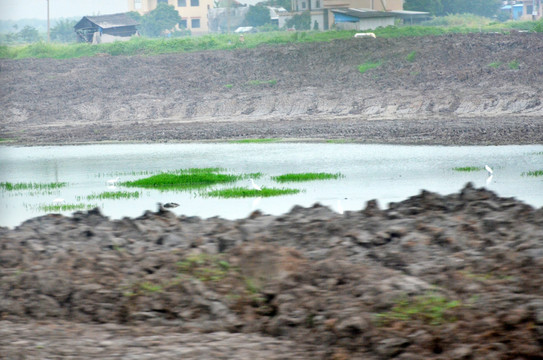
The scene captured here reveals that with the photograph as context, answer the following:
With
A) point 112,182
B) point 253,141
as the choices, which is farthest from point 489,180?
point 253,141

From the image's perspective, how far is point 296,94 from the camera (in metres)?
42.5

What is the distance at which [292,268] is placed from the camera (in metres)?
7.70

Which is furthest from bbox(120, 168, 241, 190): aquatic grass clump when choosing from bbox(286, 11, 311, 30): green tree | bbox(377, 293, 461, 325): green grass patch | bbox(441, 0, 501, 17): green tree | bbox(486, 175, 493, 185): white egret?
bbox(441, 0, 501, 17): green tree

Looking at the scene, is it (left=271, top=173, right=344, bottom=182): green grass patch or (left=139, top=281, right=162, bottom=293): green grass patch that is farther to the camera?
(left=271, top=173, right=344, bottom=182): green grass patch

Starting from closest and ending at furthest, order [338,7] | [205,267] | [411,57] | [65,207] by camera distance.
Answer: [205,267] → [65,207] → [411,57] → [338,7]

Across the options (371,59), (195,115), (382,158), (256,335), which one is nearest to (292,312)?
(256,335)

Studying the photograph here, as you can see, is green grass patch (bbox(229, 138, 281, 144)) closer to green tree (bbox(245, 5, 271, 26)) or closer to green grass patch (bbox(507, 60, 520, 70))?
green grass patch (bbox(507, 60, 520, 70))

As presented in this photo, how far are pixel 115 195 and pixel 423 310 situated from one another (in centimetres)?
1295

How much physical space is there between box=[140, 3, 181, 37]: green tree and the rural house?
5408 mm

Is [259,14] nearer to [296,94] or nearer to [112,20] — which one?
[112,20]

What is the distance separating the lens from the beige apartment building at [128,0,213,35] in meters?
93.3

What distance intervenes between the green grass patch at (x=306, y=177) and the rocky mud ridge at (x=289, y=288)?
909cm

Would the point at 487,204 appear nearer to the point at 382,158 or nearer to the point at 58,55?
the point at 382,158

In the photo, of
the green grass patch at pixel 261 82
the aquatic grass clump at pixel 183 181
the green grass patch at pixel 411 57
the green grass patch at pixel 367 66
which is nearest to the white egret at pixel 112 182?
the aquatic grass clump at pixel 183 181
